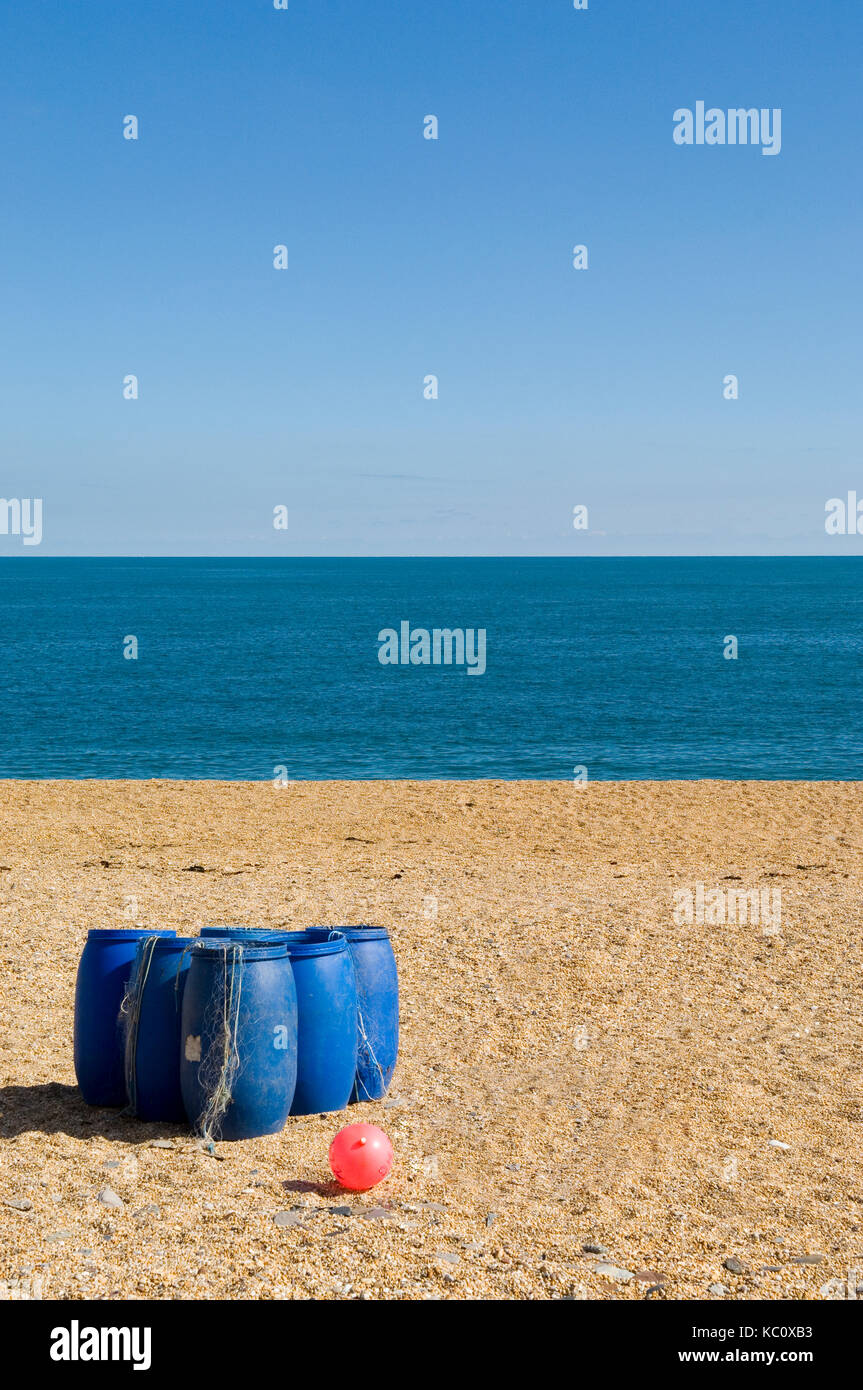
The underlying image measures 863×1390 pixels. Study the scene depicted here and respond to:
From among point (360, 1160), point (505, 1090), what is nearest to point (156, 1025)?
point (360, 1160)

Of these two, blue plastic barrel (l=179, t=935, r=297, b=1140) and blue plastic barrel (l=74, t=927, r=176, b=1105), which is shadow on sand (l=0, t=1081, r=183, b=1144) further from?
blue plastic barrel (l=179, t=935, r=297, b=1140)

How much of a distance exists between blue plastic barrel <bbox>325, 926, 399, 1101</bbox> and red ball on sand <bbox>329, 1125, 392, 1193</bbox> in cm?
123

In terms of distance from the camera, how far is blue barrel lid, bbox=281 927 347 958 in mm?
7039

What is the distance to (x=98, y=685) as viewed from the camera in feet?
173

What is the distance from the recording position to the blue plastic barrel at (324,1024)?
7027 mm

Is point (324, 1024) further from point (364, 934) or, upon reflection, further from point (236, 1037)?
point (364, 934)

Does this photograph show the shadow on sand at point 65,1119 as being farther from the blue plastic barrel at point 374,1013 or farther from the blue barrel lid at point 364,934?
the blue barrel lid at point 364,934

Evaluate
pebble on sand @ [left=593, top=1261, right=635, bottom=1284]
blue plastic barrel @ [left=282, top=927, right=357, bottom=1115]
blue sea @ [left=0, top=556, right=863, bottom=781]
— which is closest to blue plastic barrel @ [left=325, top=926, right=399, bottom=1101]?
blue plastic barrel @ [left=282, top=927, right=357, bottom=1115]

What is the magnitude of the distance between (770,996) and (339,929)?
3990 mm

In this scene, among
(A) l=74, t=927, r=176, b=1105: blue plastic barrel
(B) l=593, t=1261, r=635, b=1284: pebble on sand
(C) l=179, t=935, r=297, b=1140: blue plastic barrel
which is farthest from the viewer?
(A) l=74, t=927, r=176, b=1105: blue plastic barrel

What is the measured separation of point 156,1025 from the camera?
6.93 metres

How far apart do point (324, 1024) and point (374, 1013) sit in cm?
61
